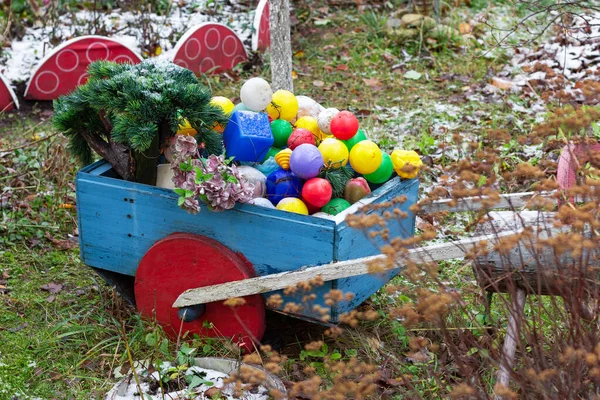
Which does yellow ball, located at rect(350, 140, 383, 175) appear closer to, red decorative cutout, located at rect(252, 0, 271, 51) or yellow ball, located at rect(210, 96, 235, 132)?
yellow ball, located at rect(210, 96, 235, 132)

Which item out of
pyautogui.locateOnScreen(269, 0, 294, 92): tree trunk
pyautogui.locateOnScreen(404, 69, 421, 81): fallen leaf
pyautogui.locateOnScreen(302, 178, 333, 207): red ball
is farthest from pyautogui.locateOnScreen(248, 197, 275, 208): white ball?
pyautogui.locateOnScreen(404, 69, 421, 81): fallen leaf

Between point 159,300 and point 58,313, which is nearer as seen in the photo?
point 159,300

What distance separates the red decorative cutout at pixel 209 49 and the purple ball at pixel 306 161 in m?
3.15

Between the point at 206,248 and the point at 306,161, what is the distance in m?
0.50

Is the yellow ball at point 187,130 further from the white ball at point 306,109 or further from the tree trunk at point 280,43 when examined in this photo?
the tree trunk at point 280,43

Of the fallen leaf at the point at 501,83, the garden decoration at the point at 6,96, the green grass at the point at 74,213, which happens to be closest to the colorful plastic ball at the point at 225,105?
the green grass at the point at 74,213

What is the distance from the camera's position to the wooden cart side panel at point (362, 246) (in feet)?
8.95

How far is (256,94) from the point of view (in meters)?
3.16

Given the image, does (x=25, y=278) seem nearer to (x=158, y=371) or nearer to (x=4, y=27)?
(x=158, y=371)

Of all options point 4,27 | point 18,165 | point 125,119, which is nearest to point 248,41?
point 4,27

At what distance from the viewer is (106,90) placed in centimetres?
288

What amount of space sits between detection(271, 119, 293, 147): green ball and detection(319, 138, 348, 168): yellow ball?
0.22m

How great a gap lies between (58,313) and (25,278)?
414mm

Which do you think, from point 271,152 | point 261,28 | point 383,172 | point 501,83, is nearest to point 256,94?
point 271,152
